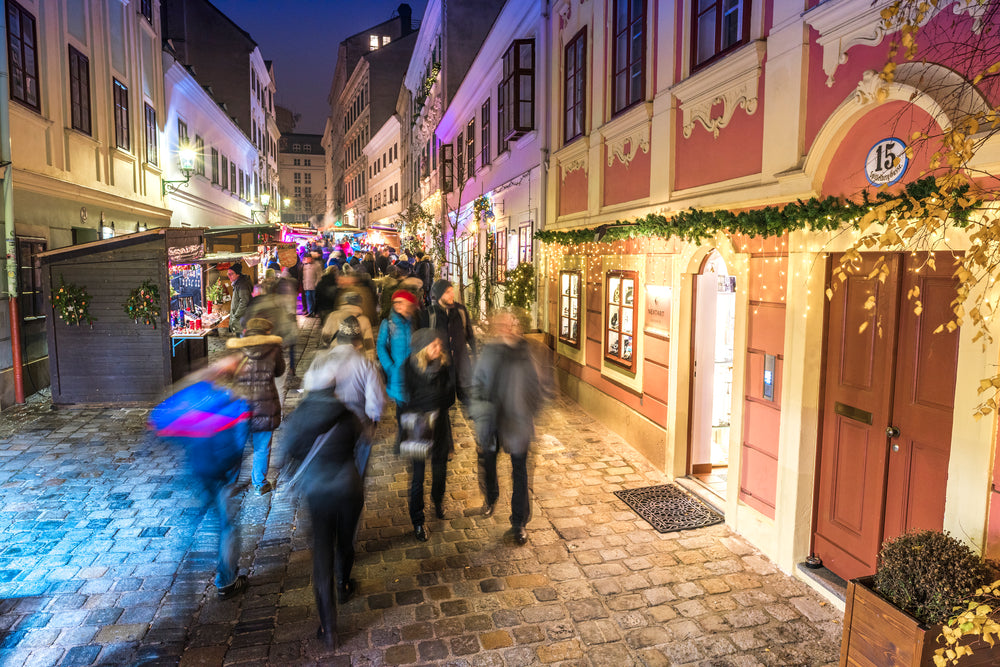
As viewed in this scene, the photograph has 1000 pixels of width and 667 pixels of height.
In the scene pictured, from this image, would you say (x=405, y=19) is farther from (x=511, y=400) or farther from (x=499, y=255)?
(x=511, y=400)

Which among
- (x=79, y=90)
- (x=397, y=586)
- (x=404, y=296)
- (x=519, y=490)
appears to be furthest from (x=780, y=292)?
(x=79, y=90)

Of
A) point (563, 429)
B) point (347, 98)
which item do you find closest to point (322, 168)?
point (347, 98)

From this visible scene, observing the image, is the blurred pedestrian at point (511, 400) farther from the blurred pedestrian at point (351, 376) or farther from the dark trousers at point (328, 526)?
the dark trousers at point (328, 526)

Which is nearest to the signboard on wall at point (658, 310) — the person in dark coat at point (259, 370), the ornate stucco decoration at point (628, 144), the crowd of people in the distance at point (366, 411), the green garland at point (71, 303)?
the ornate stucco decoration at point (628, 144)

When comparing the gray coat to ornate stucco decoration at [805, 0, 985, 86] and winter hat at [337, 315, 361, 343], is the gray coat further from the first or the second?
ornate stucco decoration at [805, 0, 985, 86]

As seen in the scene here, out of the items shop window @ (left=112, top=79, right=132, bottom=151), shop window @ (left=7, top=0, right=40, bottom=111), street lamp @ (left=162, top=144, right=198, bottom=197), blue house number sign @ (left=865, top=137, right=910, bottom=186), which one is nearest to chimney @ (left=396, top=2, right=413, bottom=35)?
street lamp @ (left=162, top=144, right=198, bottom=197)

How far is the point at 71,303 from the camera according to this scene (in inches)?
396

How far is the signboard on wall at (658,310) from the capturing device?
7.78 meters

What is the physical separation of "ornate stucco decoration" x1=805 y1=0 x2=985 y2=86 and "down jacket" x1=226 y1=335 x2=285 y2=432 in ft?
17.3

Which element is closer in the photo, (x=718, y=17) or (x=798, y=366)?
(x=798, y=366)

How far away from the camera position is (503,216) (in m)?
15.3

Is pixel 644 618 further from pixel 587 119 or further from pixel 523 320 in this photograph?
pixel 587 119

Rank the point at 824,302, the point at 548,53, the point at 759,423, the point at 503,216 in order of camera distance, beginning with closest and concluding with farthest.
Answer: the point at 824,302
the point at 759,423
the point at 548,53
the point at 503,216

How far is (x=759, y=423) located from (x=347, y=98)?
5836 centimetres
